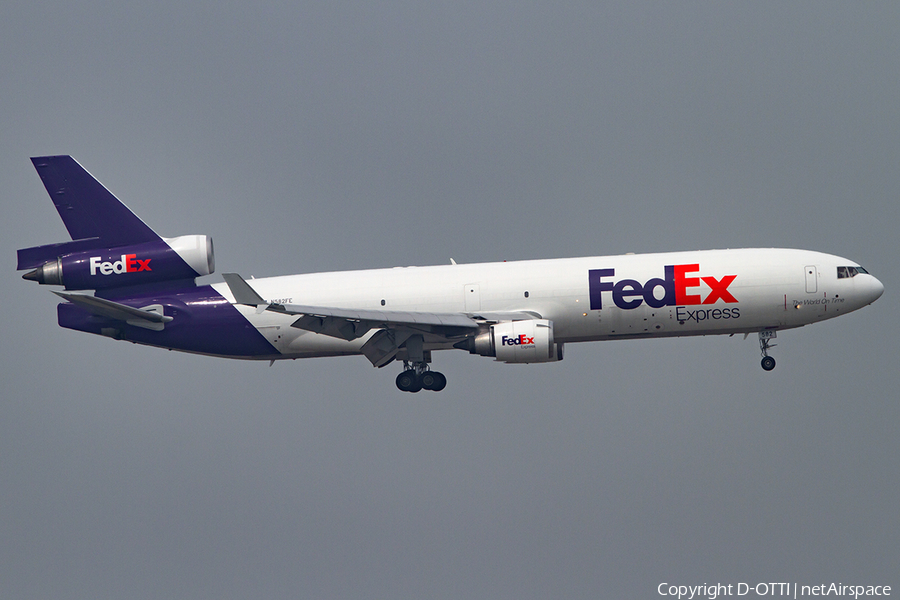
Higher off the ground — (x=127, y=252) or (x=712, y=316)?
(x=127, y=252)

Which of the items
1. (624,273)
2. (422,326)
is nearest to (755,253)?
(624,273)

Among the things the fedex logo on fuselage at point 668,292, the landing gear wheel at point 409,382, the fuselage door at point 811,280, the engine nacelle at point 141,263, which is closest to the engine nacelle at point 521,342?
the fedex logo on fuselage at point 668,292

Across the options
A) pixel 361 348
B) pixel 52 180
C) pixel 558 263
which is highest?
pixel 52 180

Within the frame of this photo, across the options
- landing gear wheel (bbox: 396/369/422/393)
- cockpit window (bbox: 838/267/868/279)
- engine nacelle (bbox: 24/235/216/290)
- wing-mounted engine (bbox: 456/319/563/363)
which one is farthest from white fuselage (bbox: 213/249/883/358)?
engine nacelle (bbox: 24/235/216/290)

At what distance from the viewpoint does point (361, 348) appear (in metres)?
52.1

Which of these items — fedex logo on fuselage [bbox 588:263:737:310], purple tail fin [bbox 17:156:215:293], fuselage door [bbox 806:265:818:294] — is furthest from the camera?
purple tail fin [bbox 17:156:215:293]

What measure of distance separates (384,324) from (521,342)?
19.7ft

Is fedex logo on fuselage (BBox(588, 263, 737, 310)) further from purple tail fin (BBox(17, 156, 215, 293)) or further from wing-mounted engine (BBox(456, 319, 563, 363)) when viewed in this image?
purple tail fin (BBox(17, 156, 215, 293))

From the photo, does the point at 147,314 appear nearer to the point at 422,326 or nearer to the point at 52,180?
the point at 52,180

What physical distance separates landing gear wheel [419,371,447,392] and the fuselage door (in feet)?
55.2

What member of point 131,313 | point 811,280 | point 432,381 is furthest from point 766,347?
point 131,313

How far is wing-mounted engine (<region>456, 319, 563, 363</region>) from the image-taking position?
47.9 meters

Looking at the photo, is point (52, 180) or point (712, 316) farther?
point (52, 180)

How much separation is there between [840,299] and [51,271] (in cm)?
3559
